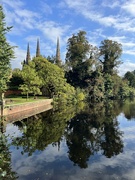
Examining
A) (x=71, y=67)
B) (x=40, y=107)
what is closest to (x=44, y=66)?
(x=40, y=107)

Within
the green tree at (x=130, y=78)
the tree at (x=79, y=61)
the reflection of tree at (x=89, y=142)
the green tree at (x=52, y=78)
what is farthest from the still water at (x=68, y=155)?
the green tree at (x=130, y=78)

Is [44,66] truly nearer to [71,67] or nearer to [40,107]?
[40,107]

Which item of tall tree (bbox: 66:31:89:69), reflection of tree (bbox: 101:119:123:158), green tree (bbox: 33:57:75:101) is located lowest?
reflection of tree (bbox: 101:119:123:158)

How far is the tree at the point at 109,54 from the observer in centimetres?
6956

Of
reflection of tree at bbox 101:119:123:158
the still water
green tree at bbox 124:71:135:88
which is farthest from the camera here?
green tree at bbox 124:71:135:88

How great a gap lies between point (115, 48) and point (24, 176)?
6450cm

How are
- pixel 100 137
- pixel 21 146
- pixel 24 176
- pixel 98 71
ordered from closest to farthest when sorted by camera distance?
1. pixel 24 176
2. pixel 21 146
3. pixel 100 137
4. pixel 98 71

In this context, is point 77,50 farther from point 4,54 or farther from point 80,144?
point 80,144

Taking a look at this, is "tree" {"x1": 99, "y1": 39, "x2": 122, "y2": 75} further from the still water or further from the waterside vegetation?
the still water

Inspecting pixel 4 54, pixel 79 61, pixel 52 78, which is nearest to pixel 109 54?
pixel 79 61

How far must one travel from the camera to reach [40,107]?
1458 inches

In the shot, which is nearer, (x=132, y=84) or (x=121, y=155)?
(x=121, y=155)

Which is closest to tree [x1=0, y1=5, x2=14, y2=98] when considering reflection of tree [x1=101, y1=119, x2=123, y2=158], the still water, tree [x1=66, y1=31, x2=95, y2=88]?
the still water

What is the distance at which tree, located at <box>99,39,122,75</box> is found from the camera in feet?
228
